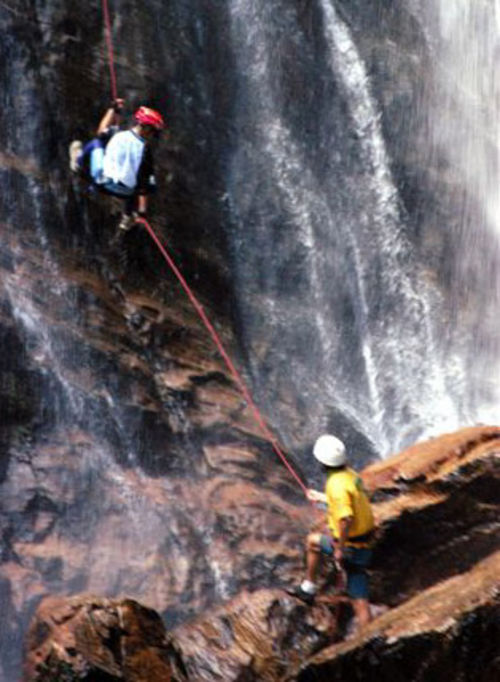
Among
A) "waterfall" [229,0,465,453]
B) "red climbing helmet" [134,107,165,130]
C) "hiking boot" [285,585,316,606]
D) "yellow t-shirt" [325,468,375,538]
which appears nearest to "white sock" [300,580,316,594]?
"hiking boot" [285,585,316,606]

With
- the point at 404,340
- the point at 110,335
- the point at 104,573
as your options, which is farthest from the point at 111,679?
the point at 404,340

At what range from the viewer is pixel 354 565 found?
980cm

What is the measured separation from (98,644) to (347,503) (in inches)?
92.3

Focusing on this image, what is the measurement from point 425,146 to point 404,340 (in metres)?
3.67

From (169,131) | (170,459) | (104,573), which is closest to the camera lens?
(104,573)

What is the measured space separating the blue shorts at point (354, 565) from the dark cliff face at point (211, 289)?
10.1 feet

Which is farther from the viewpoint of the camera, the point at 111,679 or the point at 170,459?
the point at 170,459

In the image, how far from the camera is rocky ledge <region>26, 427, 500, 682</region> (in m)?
8.69

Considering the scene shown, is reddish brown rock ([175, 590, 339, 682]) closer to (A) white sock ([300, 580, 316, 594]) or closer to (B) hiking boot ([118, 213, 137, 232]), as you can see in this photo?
(A) white sock ([300, 580, 316, 594])

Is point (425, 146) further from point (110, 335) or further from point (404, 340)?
point (110, 335)

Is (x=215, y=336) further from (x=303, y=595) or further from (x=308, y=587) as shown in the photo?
(x=308, y=587)

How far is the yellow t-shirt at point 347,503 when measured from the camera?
948cm

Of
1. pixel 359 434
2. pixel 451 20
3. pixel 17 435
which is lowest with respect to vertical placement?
pixel 359 434

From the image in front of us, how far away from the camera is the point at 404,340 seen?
1906 cm
